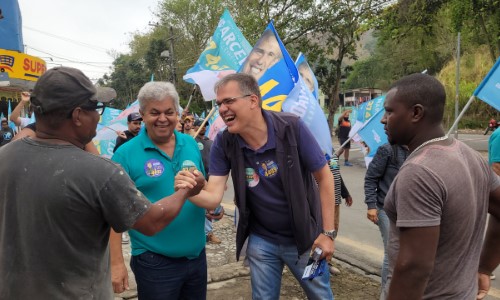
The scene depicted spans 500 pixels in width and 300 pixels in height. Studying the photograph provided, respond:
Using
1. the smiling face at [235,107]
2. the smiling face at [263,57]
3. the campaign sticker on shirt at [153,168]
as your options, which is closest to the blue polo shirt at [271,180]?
the smiling face at [235,107]

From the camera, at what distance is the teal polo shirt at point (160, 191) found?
2330 millimetres

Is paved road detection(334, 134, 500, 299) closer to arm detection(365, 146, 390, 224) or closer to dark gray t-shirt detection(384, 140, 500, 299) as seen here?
arm detection(365, 146, 390, 224)

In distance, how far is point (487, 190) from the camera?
1.62 meters

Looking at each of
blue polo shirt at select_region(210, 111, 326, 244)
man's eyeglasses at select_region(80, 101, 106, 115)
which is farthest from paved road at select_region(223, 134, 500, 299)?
man's eyeglasses at select_region(80, 101, 106, 115)

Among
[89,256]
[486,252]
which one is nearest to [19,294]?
[89,256]

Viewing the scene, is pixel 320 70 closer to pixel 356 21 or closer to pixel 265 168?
pixel 356 21

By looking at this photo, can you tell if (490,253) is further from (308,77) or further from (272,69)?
(308,77)

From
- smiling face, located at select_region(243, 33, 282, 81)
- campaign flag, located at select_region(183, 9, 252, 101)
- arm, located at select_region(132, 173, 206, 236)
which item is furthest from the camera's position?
campaign flag, located at select_region(183, 9, 252, 101)

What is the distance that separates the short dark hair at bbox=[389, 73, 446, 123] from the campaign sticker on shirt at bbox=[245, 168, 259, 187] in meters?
1.07

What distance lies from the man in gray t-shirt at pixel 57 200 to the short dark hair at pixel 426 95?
3.64 feet

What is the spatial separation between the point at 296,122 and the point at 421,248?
46.4 inches

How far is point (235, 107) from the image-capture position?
2.39 m

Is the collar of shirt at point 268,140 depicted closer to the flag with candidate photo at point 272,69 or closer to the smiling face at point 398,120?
the smiling face at point 398,120

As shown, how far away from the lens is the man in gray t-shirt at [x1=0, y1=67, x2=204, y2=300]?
4.88ft
